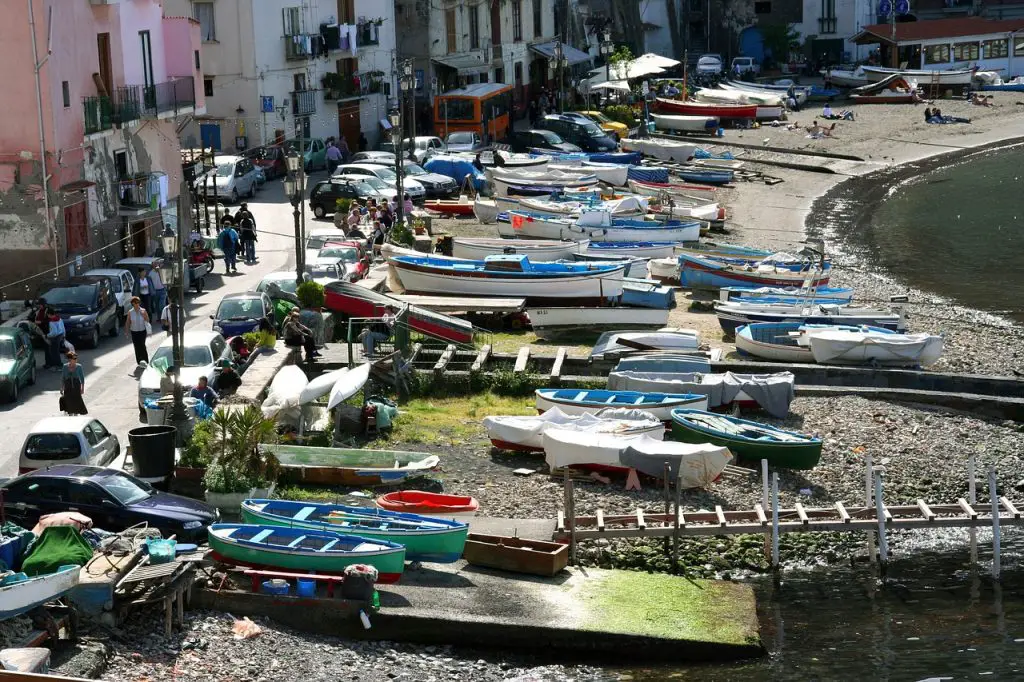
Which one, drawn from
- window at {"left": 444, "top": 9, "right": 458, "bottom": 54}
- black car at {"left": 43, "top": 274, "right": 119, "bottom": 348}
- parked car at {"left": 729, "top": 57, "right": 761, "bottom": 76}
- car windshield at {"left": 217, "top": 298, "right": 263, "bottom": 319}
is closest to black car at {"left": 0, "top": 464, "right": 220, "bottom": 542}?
black car at {"left": 43, "top": 274, "right": 119, "bottom": 348}

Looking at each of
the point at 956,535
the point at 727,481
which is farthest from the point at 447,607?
the point at 956,535

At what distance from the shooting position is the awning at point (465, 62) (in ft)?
245

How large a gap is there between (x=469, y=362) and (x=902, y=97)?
6098cm

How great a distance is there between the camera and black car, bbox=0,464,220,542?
21.7 m

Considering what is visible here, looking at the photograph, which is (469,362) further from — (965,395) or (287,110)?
(287,110)

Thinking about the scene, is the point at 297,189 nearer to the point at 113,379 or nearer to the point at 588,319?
the point at 113,379

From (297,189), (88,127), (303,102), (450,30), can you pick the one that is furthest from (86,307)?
(450,30)

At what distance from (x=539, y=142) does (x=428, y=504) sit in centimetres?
4673

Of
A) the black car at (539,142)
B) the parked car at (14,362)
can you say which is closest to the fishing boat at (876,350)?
the parked car at (14,362)

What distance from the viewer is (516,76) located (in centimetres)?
8331

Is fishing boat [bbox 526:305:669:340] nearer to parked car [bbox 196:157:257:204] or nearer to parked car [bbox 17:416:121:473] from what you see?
parked car [bbox 17:416:121:473]

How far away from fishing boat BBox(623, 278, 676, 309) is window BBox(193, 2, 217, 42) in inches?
1070

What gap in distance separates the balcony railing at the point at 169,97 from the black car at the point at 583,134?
27.0 meters

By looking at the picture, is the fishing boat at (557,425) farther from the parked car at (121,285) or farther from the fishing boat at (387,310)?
the parked car at (121,285)
